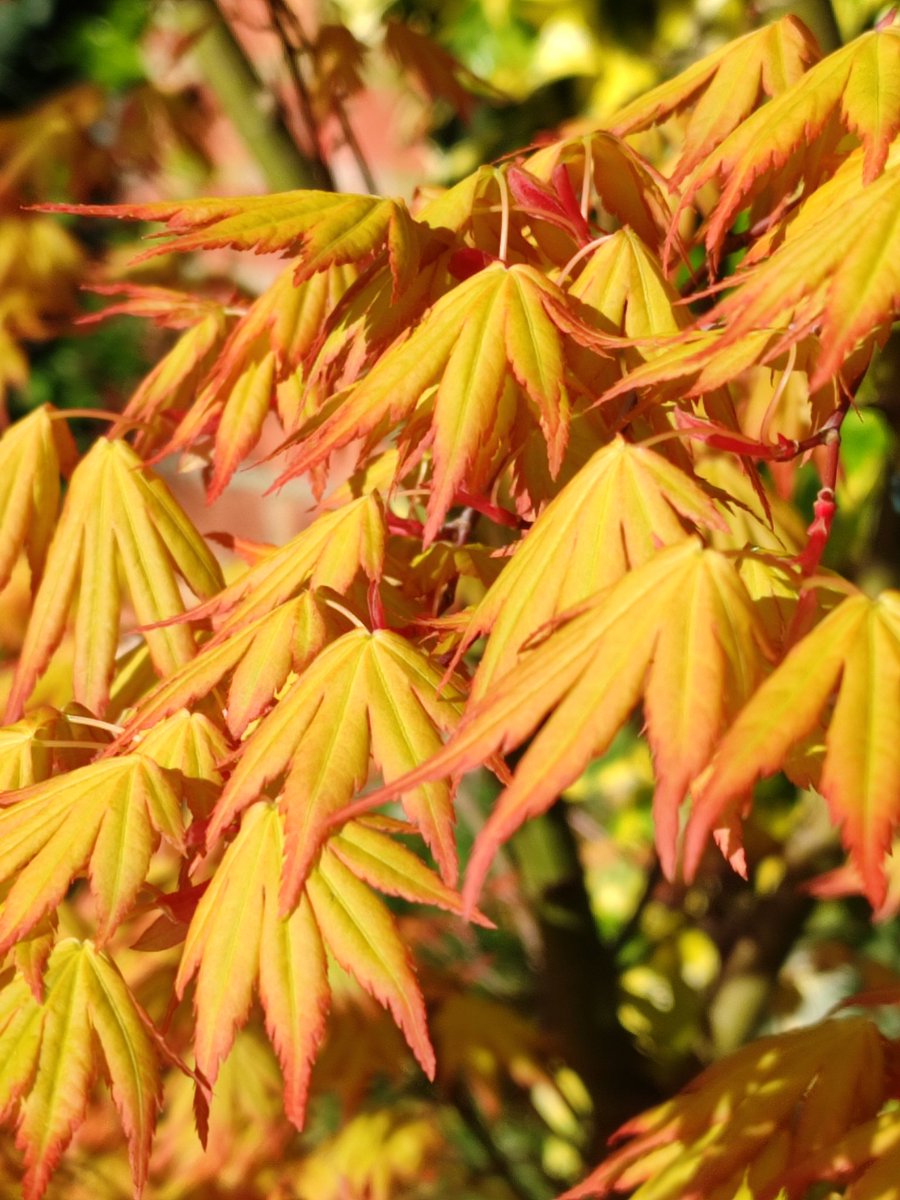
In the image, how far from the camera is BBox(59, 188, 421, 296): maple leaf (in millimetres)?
519

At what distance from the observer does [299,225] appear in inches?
20.9

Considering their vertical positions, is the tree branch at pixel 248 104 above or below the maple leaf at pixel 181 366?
above

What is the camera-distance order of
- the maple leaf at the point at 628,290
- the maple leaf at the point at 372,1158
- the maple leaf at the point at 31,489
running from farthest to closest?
the maple leaf at the point at 372,1158 < the maple leaf at the point at 31,489 < the maple leaf at the point at 628,290

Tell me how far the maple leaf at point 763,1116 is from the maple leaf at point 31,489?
42 cm

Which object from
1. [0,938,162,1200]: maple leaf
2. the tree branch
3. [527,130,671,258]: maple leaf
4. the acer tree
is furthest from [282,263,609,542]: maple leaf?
the tree branch

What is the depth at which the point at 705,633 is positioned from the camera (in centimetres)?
42

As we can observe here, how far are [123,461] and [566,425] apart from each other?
0.28 m

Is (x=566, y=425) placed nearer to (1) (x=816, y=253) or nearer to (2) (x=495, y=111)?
(1) (x=816, y=253)

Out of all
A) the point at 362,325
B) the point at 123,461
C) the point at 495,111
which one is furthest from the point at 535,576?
the point at 495,111

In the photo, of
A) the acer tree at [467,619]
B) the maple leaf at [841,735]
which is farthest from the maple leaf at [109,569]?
the maple leaf at [841,735]

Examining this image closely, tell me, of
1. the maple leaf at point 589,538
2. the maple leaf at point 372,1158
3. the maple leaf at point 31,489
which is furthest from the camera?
the maple leaf at point 372,1158

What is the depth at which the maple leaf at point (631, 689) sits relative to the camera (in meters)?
0.39

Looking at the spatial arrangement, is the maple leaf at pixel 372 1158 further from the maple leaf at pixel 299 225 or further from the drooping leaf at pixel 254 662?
the maple leaf at pixel 299 225

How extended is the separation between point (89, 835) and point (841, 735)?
287 mm
